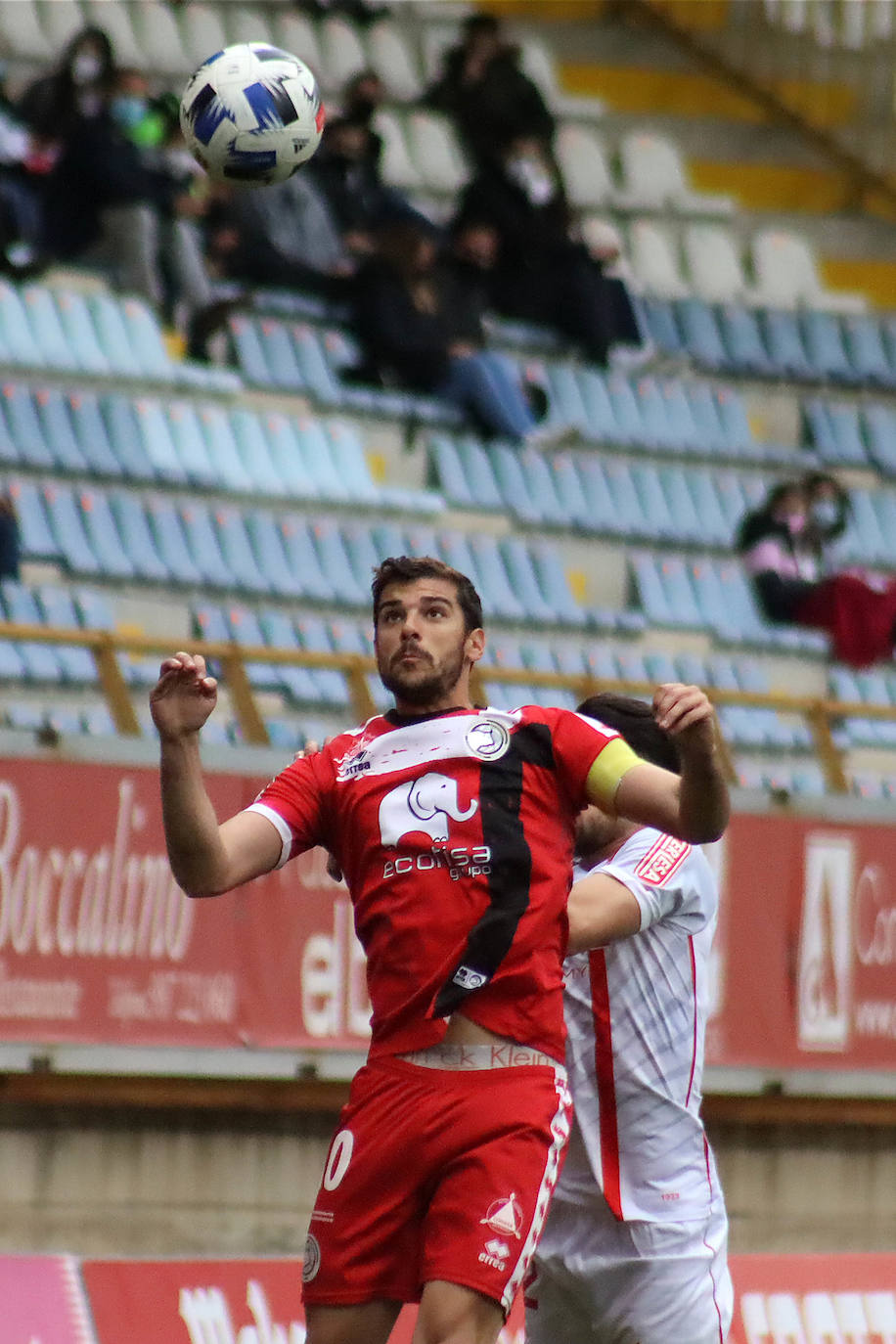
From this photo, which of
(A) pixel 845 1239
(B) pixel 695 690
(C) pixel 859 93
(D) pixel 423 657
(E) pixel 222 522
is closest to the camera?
(B) pixel 695 690

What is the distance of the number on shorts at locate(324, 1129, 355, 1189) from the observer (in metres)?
4.45

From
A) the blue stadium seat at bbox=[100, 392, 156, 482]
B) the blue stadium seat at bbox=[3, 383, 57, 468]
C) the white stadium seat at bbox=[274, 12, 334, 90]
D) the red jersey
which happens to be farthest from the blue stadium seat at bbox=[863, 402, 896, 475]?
the red jersey

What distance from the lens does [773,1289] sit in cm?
785

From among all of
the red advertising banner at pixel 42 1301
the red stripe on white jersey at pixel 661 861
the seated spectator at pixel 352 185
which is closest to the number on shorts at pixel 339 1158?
the red stripe on white jersey at pixel 661 861

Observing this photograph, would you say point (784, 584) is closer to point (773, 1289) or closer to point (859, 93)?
point (859, 93)

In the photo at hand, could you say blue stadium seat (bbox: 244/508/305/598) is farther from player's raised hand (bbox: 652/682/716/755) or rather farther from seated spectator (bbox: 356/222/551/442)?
player's raised hand (bbox: 652/682/716/755)

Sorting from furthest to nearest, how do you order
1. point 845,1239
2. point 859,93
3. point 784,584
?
point 859,93
point 784,584
point 845,1239

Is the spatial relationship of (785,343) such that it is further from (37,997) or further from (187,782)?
(187,782)

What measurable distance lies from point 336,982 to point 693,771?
175 inches

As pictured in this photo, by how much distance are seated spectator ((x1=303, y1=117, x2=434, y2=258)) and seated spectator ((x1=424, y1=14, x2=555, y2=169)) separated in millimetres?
1371

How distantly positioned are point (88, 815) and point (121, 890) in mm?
272

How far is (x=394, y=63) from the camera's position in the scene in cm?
1612

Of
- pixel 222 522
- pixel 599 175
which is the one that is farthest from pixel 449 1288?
pixel 599 175

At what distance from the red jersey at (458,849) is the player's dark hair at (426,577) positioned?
7.8 inches
